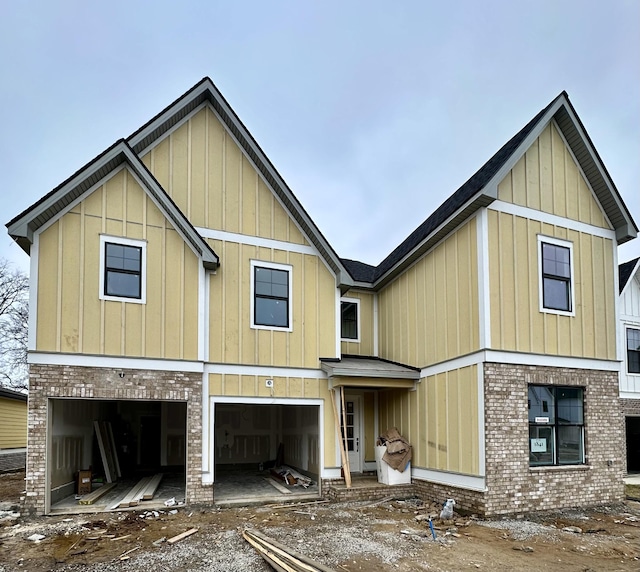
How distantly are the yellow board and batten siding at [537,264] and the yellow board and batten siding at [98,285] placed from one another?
652 centimetres

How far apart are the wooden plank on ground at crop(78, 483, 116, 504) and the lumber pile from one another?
13.3 ft

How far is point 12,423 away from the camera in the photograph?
2192 cm

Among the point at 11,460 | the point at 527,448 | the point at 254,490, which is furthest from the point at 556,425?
the point at 11,460

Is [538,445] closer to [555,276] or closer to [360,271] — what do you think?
[555,276]

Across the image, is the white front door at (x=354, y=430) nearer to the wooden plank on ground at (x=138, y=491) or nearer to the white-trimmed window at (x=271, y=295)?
the white-trimmed window at (x=271, y=295)

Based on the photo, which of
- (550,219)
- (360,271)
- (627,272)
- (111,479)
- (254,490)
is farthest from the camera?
(627,272)

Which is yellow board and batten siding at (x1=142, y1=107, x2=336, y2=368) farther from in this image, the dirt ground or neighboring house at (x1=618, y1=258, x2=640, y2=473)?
neighboring house at (x1=618, y1=258, x2=640, y2=473)

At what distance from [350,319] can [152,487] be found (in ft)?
22.6

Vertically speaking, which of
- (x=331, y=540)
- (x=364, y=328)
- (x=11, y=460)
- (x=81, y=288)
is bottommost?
(x=11, y=460)

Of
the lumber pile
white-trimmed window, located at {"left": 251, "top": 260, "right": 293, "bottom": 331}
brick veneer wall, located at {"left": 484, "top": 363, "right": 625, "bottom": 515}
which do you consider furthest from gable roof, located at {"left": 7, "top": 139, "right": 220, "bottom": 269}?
brick veneer wall, located at {"left": 484, "top": 363, "right": 625, "bottom": 515}

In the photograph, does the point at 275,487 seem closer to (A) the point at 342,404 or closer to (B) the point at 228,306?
(A) the point at 342,404

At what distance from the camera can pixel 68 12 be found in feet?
43.5

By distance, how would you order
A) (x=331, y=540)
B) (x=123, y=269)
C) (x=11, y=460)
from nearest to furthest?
1. (x=331, y=540)
2. (x=123, y=269)
3. (x=11, y=460)

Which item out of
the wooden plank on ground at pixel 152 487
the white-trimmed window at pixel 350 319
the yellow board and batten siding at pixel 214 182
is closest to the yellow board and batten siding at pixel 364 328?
the white-trimmed window at pixel 350 319
